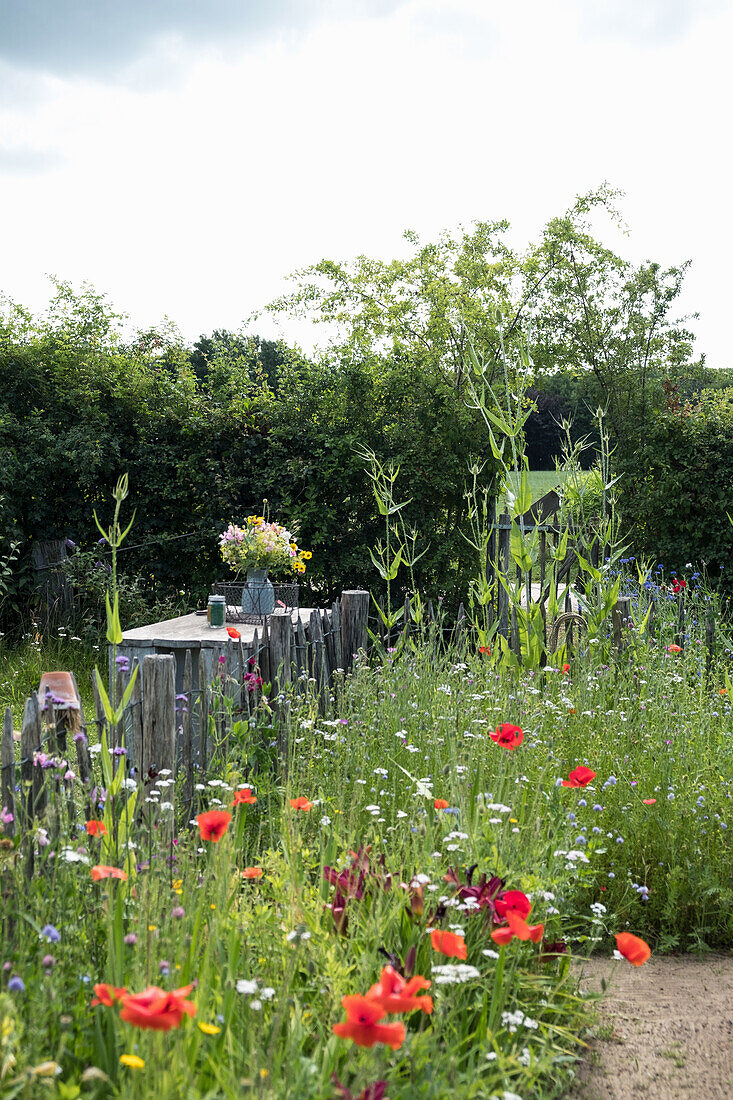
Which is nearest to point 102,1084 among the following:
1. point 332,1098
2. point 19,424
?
point 332,1098

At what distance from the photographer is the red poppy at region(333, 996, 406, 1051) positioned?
1.18 metres

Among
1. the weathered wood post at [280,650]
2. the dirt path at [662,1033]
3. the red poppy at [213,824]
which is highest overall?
the weathered wood post at [280,650]

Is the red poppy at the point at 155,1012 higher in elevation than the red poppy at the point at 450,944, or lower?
higher

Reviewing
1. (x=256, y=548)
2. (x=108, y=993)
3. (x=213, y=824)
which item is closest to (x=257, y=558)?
(x=256, y=548)

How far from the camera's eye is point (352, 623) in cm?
496

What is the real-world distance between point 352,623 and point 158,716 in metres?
2.01

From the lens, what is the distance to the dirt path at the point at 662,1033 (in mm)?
2010

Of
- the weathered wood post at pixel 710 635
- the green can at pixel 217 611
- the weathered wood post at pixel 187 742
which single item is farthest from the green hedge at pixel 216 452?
the weathered wood post at pixel 187 742

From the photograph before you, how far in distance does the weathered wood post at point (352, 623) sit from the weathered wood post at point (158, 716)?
1.91 metres

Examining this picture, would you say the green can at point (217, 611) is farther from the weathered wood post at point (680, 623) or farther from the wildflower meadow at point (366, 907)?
the weathered wood post at point (680, 623)

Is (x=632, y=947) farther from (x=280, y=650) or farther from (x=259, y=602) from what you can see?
(x=259, y=602)

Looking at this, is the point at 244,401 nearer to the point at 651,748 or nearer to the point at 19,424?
the point at 19,424

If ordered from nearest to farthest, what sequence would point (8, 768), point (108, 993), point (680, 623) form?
point (108, 993), point (8, 768), point (680, 623)

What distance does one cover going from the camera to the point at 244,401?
8.29 meters
